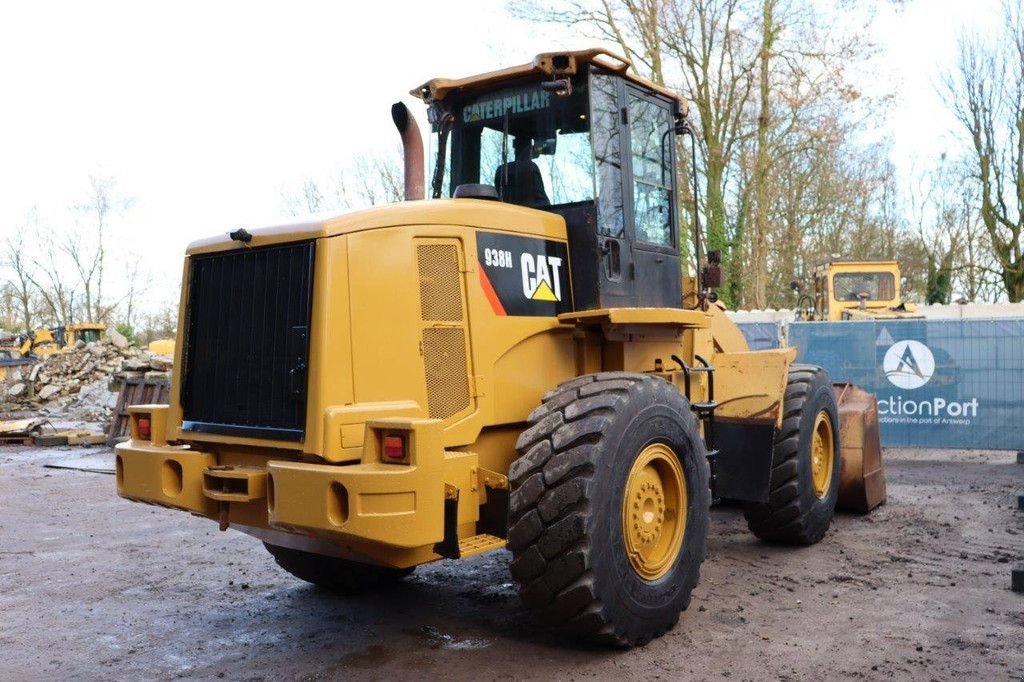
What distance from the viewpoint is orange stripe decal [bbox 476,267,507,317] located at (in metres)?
4.84

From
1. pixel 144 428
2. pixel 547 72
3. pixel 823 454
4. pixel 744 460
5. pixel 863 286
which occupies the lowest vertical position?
pixel 823 454

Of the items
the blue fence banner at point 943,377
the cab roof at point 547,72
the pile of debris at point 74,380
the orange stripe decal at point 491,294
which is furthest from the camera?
the pile of debris at point 74,380

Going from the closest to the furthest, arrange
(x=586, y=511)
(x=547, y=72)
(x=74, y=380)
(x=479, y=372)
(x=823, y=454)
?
(x=586, y=511) → (x=479, y=372) → (x=547, y=72) → (x=823, y=454) → (x=74, y=380)

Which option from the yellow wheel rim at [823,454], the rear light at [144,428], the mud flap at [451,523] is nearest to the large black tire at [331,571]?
the rear light at [144,428]

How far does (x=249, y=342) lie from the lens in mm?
4707

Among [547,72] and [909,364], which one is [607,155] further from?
[909,364]

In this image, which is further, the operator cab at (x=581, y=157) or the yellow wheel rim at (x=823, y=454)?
the yellow wheel rim at (x=823, y=454)

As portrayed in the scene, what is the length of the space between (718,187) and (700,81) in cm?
283

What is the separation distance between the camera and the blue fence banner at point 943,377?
481 inches

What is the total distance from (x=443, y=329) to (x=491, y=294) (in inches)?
15.1

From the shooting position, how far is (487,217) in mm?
4914

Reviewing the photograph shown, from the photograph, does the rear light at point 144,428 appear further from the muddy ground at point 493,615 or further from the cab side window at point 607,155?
the cab side window at point 607,155

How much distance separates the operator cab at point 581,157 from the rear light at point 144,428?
2.20m

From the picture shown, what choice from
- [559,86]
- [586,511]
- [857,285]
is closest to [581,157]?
[559,86]
